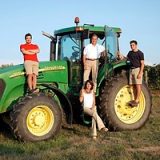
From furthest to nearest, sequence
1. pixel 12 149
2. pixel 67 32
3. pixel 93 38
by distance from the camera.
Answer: pixel 67 32 < pixel 93 38 < pixel 12 149

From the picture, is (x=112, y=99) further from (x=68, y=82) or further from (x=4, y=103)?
(x=4, y=103)

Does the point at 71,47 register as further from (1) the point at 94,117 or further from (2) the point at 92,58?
(1) the point at 94,117

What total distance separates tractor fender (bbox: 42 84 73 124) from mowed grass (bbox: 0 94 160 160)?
369 mm

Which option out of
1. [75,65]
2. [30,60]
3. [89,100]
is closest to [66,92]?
[75,65]

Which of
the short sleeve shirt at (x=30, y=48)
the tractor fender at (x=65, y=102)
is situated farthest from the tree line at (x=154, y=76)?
the short sleeve shirt at (x=30, y=48)

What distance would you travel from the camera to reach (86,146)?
7.61 meters

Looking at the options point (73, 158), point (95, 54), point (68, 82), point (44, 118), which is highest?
point (95, 54)

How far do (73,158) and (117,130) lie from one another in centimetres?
306

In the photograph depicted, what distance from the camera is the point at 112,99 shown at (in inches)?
370

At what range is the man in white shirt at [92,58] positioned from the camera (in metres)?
9.25

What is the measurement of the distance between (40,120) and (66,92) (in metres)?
1.21

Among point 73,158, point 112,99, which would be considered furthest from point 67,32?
point 73,158

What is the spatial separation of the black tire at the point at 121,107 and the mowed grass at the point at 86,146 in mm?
256

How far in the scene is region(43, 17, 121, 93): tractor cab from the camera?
9.49 meters
